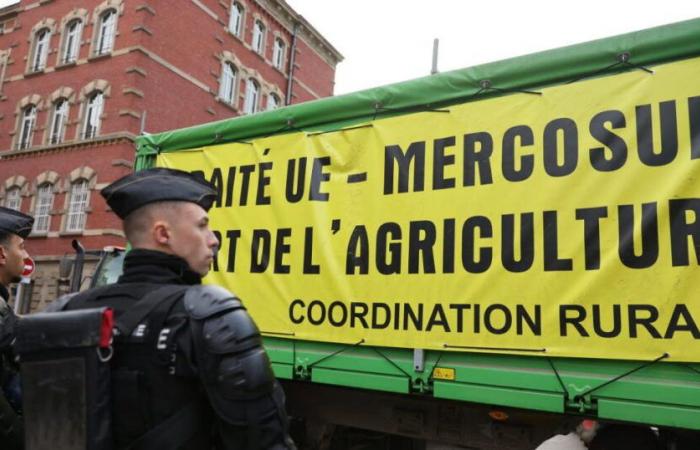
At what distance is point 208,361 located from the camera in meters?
1.49

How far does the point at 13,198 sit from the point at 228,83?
10.1 metres

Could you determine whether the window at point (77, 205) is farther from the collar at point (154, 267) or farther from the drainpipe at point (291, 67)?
the collar at point (154, 267)

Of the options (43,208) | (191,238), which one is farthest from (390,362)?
(43,208)

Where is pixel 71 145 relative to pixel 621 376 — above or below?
above

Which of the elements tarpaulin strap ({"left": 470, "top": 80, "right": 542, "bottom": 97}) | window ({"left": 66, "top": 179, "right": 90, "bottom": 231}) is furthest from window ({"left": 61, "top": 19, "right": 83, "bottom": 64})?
tarpaulin strap ({"left": 470, "top": 80, "right": 542, "bottom": 97})

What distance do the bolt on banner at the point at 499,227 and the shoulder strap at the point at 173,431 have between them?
2226 millimetres

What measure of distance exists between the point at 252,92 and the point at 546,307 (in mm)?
23768

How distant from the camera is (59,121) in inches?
848

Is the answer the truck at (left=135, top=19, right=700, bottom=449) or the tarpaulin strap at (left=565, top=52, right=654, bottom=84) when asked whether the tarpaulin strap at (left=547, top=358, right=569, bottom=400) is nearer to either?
the truck at (left=135, top=19, right=700, bottom=449)

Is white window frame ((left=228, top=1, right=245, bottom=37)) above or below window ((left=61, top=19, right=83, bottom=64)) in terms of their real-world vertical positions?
above

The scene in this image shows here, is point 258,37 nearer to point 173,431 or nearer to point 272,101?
point 272,101

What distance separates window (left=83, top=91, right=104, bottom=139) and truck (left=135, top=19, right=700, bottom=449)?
18.2m

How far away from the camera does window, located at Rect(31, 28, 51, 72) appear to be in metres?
22.7

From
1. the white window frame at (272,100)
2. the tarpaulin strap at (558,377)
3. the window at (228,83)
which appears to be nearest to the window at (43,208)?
the window at (228,83)
